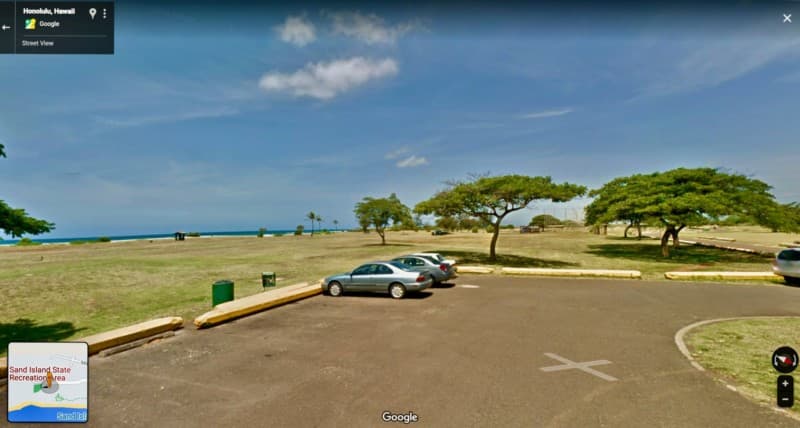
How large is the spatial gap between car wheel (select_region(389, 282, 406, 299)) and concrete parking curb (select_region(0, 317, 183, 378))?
7.69m

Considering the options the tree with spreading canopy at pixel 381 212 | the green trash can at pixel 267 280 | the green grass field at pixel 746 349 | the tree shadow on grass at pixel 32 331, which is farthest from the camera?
the tree with spreading canopy at pixel 381 212

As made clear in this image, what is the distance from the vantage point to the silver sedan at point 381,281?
561 inches

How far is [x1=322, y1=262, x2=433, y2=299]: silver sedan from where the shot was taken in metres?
14.2

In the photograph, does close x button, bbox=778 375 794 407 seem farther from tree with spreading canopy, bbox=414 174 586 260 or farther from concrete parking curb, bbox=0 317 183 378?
tree with spreading canopy, bbox=414 174 586 260

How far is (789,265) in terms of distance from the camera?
15.7 m

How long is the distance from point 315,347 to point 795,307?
16515 millimetres

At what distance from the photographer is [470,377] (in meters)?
6.44

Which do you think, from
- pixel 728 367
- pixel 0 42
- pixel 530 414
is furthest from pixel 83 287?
pixel 728 367

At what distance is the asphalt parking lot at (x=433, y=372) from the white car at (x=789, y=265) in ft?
18.2

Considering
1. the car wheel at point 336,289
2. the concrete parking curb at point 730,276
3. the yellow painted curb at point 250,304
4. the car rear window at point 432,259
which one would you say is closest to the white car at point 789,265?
the concrete parking curb at point 730,276

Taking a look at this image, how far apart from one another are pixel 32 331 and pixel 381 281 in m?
11.7

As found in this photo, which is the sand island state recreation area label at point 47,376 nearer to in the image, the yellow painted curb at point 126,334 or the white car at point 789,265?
the yellow painted curb at point 126,334

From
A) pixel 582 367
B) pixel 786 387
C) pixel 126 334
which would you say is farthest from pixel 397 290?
pixel 786 387

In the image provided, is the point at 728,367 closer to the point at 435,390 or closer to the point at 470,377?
the point at 470,377
